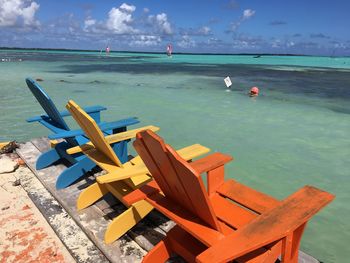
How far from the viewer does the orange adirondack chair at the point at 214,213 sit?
5.45 ft

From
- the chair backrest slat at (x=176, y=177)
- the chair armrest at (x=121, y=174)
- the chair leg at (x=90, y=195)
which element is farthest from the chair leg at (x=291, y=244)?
the chair leg at (x=90, y=195)

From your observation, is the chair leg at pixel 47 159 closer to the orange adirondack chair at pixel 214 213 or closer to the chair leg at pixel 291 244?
the orange adirondack chair at pixel 214 213

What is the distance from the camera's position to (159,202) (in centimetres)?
216

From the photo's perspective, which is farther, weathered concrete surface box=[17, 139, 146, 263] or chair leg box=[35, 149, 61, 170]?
chair leg box=[35, 149, 61, 170]

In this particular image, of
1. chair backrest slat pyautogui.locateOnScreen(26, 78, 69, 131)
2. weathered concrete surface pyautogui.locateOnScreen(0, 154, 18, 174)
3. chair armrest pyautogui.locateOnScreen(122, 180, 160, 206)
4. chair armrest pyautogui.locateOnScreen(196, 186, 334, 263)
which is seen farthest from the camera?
weathered concrete surface pyautogui.locateOnScreen(0, 154, 18, 174)

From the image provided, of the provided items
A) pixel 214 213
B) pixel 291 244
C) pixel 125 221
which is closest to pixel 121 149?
pixel 125 221

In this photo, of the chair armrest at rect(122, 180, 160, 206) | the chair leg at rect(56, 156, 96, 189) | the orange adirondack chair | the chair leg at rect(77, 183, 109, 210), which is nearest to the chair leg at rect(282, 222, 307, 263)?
the orange adirondack chair

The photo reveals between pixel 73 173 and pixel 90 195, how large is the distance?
574 millimetres

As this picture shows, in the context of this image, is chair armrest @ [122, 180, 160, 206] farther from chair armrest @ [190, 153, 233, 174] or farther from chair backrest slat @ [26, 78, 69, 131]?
chair backrest slat @ [26, 78, 69, 131]

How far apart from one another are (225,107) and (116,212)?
8.52 meters

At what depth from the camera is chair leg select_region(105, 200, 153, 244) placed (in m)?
2.52

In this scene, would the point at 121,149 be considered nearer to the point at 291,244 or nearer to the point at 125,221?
the point at 125,221

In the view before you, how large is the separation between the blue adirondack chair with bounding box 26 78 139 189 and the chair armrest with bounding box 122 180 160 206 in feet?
4.11

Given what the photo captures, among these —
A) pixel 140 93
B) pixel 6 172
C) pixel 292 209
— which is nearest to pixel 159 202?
pixel 292 209
